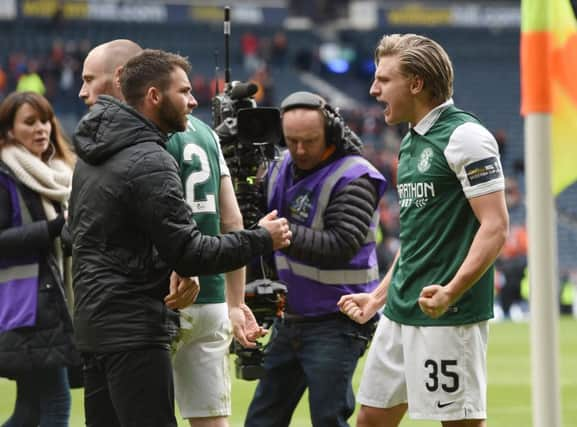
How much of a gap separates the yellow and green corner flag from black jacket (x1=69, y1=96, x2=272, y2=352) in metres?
1.50

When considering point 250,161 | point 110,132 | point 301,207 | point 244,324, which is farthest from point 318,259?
point 110,132

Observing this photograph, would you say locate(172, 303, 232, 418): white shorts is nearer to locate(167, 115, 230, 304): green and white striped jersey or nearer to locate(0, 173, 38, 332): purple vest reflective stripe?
locate(167, 115, 230, 304): green and white striped jersey

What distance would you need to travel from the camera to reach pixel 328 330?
595 cm

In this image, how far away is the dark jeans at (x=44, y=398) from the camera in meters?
6.27

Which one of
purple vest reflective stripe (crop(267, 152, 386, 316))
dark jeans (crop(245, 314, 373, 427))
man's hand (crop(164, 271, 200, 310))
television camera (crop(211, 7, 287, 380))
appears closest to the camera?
man's hand (crop(164, 271, 200, 310))

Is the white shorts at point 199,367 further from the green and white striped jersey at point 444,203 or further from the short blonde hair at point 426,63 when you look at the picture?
the short blonde hair at point 426,63

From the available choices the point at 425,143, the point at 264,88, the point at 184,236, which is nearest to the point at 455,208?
the point at 425,143

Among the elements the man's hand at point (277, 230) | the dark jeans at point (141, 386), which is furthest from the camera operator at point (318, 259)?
the dark jeans at point (141, 386)

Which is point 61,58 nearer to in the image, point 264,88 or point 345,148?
point 264,88

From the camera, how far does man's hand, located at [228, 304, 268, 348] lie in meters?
5.30

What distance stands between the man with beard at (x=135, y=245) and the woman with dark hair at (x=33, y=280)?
1.58 meters

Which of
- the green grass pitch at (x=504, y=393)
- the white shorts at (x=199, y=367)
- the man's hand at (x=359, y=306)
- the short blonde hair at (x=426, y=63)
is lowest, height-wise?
the green grass pitch at (x=504, y=393)

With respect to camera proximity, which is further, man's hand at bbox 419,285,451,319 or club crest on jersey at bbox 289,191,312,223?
club crest on jersey at bbox 289,191,312,223

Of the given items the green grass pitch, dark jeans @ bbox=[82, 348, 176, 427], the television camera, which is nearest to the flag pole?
dark jeans @ bbox=[82, 348, 176, 427]
